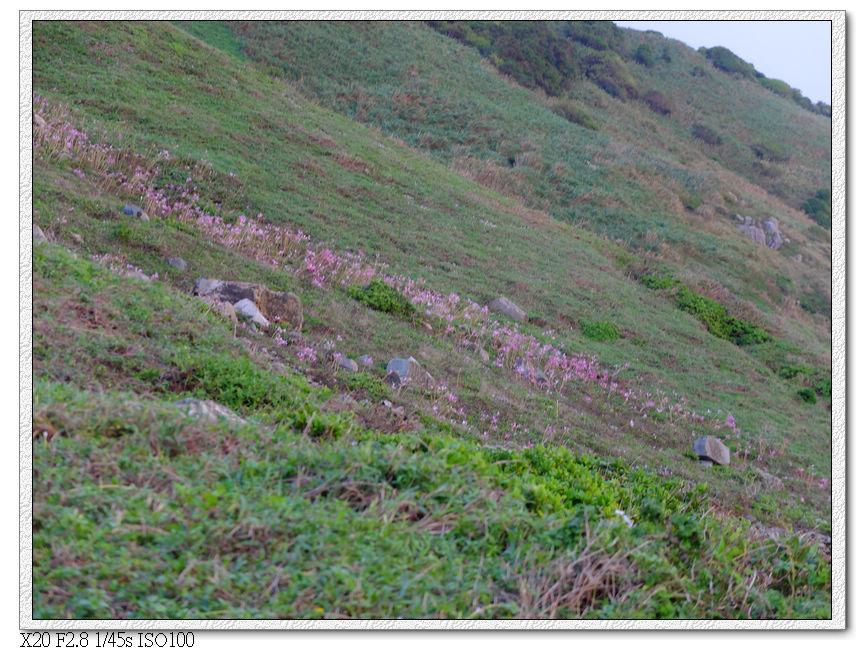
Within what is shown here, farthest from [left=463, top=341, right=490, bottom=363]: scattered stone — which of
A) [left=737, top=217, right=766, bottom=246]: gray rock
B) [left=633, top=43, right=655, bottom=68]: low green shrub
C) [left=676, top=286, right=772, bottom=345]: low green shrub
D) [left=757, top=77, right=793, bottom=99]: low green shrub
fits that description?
[left=757, top=77, right=793, bottom=99]: low green shrub

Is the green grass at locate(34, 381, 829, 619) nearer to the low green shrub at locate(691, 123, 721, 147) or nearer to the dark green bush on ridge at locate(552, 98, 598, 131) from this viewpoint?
the dark green bush on ridge at locate(552, 98, 598, 131)

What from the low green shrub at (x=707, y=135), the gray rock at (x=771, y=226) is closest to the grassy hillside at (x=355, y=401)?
the gray rock at (x=771, y=226)

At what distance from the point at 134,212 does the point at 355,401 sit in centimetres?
574

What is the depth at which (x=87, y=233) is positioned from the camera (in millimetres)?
9008

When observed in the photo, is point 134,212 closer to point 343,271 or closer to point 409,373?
point 343,271

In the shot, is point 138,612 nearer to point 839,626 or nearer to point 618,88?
point 839,626

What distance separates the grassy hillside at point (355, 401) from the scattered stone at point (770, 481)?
0.20ft

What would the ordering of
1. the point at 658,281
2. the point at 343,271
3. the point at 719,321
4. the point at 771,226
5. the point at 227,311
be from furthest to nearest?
1. the point at 771,226
2. the point at 658,281
3. the point at 719,321
4. the point at 343,271
5. the point at 227,311

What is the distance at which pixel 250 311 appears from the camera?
799 centimetres

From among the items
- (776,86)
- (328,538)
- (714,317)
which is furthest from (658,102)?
(328,538)

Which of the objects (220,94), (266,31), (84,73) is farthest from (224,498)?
(266,31)

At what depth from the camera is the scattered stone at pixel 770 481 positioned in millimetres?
8867

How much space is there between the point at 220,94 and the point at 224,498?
1982 cm

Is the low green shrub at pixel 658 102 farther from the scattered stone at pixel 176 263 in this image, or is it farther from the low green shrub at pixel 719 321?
the scattered stone at pixel 176 263
